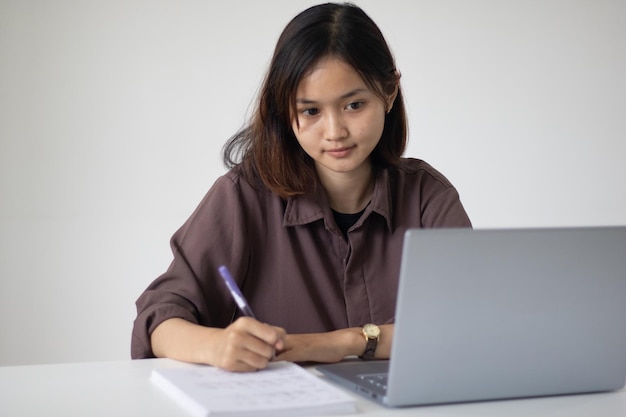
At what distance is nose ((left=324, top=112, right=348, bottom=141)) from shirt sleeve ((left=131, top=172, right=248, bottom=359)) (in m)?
0.26

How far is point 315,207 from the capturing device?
1812 millimetres

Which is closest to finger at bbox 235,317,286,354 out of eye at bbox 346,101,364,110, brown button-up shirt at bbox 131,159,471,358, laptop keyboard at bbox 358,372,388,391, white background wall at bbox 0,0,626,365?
laptop keyboard at bbox 358,372,388,391

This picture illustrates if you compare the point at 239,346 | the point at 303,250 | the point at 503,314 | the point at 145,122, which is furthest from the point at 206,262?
the point at 145,122

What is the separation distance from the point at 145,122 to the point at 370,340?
72.2 inches

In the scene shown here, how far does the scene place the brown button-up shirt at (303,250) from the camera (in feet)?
5.85

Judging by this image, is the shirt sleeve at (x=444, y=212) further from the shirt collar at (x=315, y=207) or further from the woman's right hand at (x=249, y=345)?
the woman's right hand at (x=249, y=345)

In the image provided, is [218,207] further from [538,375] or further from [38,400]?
[538,375]

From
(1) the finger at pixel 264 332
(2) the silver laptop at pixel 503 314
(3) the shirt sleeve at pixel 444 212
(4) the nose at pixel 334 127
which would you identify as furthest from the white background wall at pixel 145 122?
(2) the silver laptop at pixel 503 314

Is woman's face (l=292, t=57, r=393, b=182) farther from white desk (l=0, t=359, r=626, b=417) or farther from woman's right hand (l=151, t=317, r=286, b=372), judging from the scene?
white desk (l=0, t=359, r=626, b=417)

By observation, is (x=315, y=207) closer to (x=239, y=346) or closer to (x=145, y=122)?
(x=239, y=346)

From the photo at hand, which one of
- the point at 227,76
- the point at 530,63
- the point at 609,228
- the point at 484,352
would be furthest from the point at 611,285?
the point at 530,63

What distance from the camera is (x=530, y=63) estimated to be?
3.57 meters

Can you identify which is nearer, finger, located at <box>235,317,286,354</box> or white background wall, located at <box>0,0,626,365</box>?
finger, located at <box>235,317,286,354</box>

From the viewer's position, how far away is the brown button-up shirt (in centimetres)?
178
